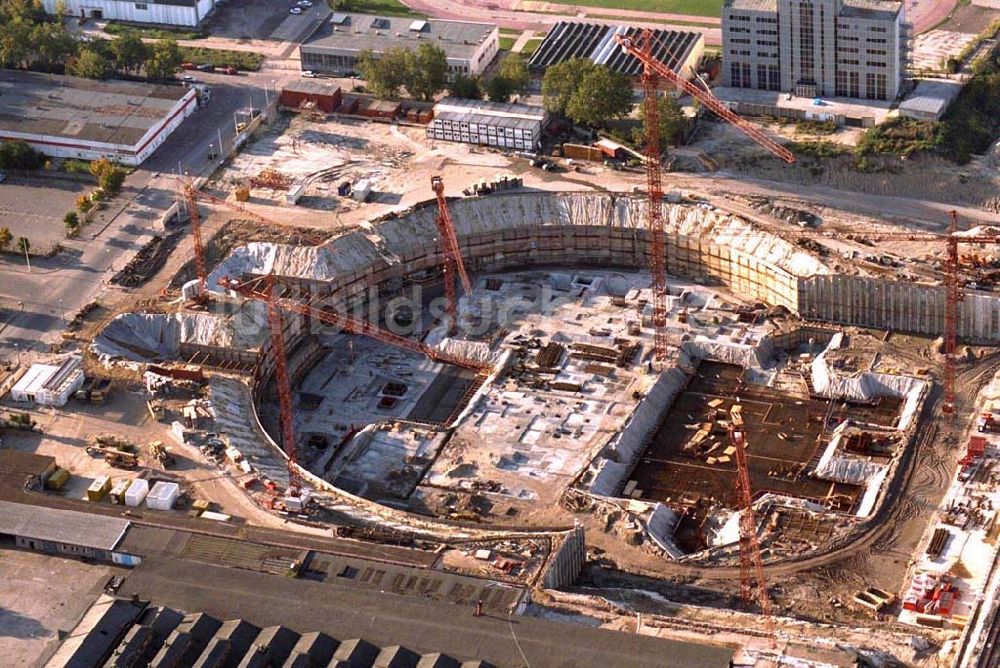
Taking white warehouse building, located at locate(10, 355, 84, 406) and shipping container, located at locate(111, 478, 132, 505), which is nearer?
shipping container, located at locate(111, 478, 132, 505)

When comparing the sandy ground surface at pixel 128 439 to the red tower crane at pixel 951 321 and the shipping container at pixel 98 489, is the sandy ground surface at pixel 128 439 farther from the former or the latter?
the red tower crane at pixel 951 321

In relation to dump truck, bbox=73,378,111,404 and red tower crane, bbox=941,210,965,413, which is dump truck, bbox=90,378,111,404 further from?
red tower crane, bbox=941,210,965,413

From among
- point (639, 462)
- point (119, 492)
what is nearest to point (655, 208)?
point (639, 462)

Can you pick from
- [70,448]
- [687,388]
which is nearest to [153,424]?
[70,448]

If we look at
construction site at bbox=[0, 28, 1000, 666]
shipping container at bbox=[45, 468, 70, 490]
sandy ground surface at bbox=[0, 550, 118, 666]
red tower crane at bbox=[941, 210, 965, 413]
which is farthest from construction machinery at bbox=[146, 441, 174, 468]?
red tower crane at bbox=[941, 210, 965, 413]

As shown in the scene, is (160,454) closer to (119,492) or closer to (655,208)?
(119,492)

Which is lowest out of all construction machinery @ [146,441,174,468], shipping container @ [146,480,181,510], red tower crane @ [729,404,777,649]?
red tower crane @ [729,404,777,649]

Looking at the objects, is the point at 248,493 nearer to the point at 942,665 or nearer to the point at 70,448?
the point at 70,448
